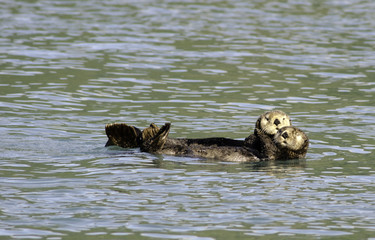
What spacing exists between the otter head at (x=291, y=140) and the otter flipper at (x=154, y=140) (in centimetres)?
120

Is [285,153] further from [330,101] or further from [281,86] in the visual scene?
[281,86]

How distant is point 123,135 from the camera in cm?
830

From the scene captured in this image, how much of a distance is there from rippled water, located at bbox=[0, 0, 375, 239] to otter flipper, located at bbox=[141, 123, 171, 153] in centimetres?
13

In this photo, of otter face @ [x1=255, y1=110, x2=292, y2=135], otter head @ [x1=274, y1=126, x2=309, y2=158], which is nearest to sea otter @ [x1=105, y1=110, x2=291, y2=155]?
otter face @ [x1=255, y1=110, x2=292, y2=135]

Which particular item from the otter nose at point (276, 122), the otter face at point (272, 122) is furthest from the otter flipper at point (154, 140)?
the otter nose at point (276, 122)

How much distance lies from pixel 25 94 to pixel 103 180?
5.08 metres

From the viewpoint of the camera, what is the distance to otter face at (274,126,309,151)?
8.22 meters

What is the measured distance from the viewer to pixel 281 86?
13102 millimetres

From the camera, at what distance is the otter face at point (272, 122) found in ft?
27.6

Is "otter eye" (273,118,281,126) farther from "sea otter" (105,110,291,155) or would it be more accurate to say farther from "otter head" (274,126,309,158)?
"otter head" (274,126,309,158)

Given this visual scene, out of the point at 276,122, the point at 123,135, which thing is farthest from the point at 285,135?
the point at 123,135

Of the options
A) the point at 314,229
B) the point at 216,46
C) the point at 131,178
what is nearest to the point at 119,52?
the point at 216,46

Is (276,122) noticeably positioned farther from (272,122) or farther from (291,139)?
(291,139)

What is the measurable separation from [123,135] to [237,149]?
1.21 metres
